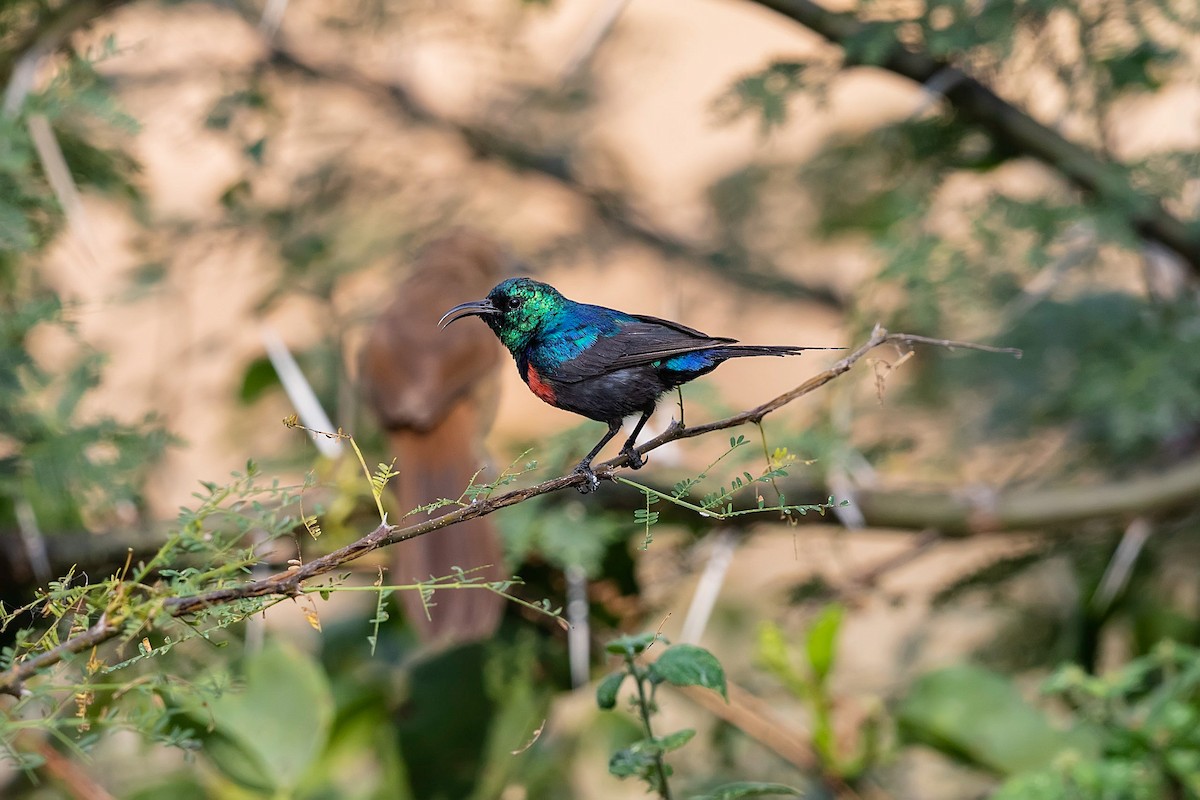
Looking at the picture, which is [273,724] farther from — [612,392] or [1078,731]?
[1078,731]

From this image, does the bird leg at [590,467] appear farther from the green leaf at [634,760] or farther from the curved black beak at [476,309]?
the green leaf at [634,760]

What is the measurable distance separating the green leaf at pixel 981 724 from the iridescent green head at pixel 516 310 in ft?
5.04

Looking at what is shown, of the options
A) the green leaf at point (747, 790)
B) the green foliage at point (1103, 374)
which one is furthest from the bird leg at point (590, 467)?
the green foliage at point (1103, 374)

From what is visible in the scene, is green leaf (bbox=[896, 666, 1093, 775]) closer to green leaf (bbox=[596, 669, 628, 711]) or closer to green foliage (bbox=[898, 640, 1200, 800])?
green foliage (bbox=[898, 640, 1200, 800])

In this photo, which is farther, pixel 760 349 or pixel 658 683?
pixel 658 683

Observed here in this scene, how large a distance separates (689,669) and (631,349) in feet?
1.21

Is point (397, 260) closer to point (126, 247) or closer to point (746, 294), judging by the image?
point (126, 247)

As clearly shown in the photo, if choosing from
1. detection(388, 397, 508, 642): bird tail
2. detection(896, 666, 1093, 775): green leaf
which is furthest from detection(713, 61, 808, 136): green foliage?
detection(896, 666, 1093, 775): green leaf

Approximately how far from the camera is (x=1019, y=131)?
118 inches

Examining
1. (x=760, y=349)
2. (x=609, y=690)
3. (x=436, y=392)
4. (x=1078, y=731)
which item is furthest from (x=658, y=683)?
(x=436, y=392)

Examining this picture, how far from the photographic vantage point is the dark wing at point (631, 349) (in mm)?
1104

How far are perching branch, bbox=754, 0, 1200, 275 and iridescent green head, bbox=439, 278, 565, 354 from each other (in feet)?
5.91

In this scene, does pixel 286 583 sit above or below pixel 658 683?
above

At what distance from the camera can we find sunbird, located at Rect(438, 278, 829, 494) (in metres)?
1.12
